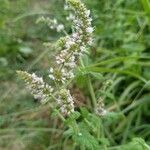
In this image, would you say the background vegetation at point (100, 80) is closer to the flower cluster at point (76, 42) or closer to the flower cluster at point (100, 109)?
the flower cluster at point (100, 109)

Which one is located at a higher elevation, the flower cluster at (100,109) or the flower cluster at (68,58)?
the flower cluster at (68,58)

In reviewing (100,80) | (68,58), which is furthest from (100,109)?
(100,80)

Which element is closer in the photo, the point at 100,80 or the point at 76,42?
the point at 76,42

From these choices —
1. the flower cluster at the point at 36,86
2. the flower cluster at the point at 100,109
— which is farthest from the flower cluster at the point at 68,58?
the flower cluster at the point at 100,109

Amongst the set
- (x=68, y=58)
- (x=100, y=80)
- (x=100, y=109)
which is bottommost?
(x=100, y=109)

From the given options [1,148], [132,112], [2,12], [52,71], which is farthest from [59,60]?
[2,12]

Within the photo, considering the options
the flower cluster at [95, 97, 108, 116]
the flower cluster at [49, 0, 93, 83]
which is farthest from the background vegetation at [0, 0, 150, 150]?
the flower cluster at [49, 0, 93, 83]

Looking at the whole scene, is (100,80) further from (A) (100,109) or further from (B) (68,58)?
(B) (68,58)

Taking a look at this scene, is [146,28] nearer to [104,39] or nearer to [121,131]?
[104,39]

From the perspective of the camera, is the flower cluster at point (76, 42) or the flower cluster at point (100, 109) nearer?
the flower cluster at point (76, 42)
